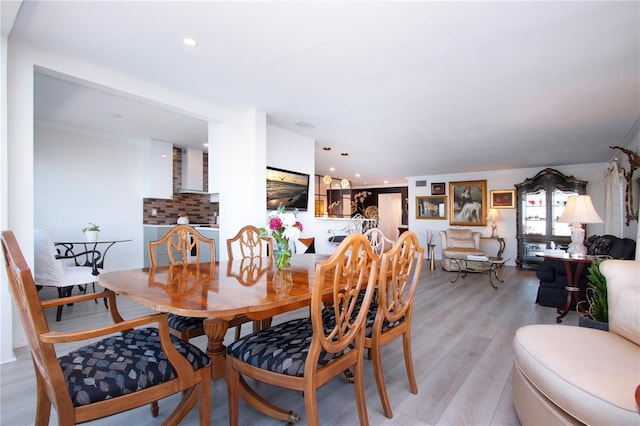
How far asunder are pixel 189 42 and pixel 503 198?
7.74 m

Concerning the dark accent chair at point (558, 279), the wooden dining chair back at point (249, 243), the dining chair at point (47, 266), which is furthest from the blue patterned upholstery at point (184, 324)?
the dark accent chair at point (558, 279)

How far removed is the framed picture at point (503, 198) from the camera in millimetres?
7531

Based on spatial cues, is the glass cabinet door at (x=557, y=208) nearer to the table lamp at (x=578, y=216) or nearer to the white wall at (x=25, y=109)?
the table lamp at (x=578, y=216)

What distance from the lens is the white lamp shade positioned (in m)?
3.31

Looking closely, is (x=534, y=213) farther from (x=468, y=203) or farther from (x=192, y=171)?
(x=192, y=171)

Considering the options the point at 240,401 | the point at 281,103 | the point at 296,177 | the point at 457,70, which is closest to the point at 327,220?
the point at 296,177

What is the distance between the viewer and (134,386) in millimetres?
1158

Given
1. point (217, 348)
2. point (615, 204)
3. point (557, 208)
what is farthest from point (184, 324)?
point (557, 208)

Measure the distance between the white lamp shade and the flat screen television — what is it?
3298 millimetres

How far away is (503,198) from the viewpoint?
25.1 feet

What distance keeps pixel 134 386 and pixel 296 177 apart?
3864 millimetres

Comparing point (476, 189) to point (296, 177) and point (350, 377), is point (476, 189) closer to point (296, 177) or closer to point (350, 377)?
point (296, 177)

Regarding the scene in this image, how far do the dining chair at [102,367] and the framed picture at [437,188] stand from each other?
8229 millimetres

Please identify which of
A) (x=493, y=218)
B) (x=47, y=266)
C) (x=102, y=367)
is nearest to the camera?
(x=102, y=367)
